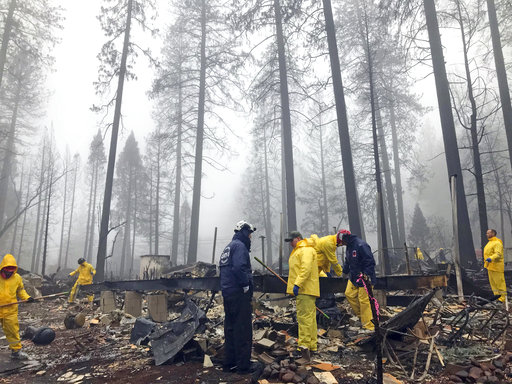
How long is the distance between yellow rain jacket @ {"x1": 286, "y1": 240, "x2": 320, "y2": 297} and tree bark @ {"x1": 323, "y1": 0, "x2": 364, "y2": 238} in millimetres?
6326

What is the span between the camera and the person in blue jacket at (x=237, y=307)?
470 centimetres

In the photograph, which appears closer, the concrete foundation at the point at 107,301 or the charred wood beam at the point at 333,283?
the charred wood beam at the point at 333,283

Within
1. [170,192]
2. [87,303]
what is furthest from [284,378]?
[170,192]

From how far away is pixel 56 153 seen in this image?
3331 centimetres

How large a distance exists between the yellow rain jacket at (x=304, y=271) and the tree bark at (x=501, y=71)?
588 inches

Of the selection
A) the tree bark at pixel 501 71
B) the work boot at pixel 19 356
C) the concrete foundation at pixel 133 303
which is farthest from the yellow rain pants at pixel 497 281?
the work boot at pixel 19 356

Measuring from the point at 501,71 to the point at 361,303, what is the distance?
1669 cm

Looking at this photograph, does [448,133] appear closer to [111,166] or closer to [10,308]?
[10,308]

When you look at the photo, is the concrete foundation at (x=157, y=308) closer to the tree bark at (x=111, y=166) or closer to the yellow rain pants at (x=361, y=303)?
the yellow rain pants at (x=361, y=303)

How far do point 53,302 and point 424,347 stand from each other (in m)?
14.2

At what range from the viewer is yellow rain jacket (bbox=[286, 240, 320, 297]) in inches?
212

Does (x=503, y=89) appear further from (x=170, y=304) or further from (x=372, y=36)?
(x=170, y=304)

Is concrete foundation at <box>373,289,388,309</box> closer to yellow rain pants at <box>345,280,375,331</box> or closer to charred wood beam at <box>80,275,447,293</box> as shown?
charred wood beam at <box>80,275,447,293</box>

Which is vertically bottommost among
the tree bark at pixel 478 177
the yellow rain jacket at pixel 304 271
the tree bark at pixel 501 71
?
the yellow rain jacket at pixel 304 271
